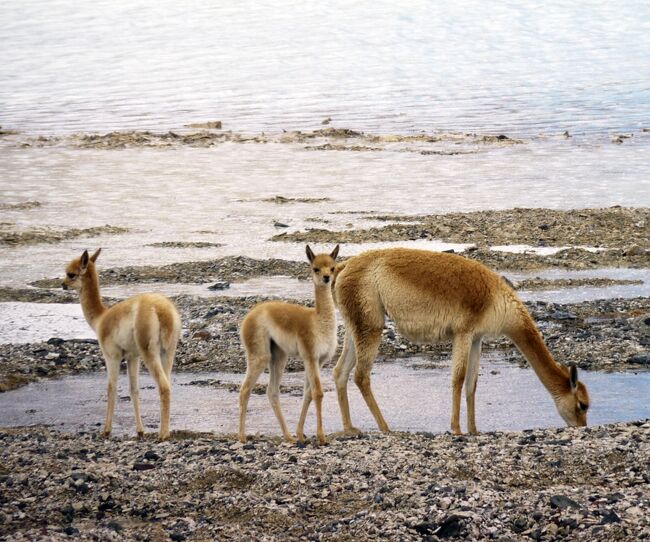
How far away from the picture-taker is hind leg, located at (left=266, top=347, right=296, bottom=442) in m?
10.1

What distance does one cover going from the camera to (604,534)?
7.34m

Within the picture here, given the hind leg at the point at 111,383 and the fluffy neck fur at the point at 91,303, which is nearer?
the hind leg at the point at 111,383

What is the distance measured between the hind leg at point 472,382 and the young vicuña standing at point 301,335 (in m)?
1.21

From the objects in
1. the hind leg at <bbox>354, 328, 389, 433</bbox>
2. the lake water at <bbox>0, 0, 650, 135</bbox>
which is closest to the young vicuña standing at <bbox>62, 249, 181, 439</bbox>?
the hind leg at <bbox>354, 328, 389, 433</bbox>

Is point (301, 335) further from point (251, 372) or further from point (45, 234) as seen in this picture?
point (45, 234)

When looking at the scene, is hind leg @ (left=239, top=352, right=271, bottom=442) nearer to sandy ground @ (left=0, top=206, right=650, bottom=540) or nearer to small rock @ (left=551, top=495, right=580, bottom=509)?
sandy ground @ (left=0, top=206, right=650, bottom=540)

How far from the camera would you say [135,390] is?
33.9 feet

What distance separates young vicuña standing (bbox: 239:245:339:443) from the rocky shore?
593 millimetres

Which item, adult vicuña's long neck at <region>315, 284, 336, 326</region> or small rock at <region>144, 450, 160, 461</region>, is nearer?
small rock at <region>144, 450, 160, 461</region>

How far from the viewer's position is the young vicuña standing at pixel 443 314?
10148 millimetres

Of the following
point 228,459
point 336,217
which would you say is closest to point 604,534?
point 228,459

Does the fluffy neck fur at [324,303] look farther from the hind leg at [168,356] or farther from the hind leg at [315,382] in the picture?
the hind leg at [168,356]

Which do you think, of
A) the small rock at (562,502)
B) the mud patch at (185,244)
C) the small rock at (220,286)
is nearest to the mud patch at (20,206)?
the mud patch at (185,244)

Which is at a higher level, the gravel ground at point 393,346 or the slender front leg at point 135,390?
the slender front leg at point 135,390
